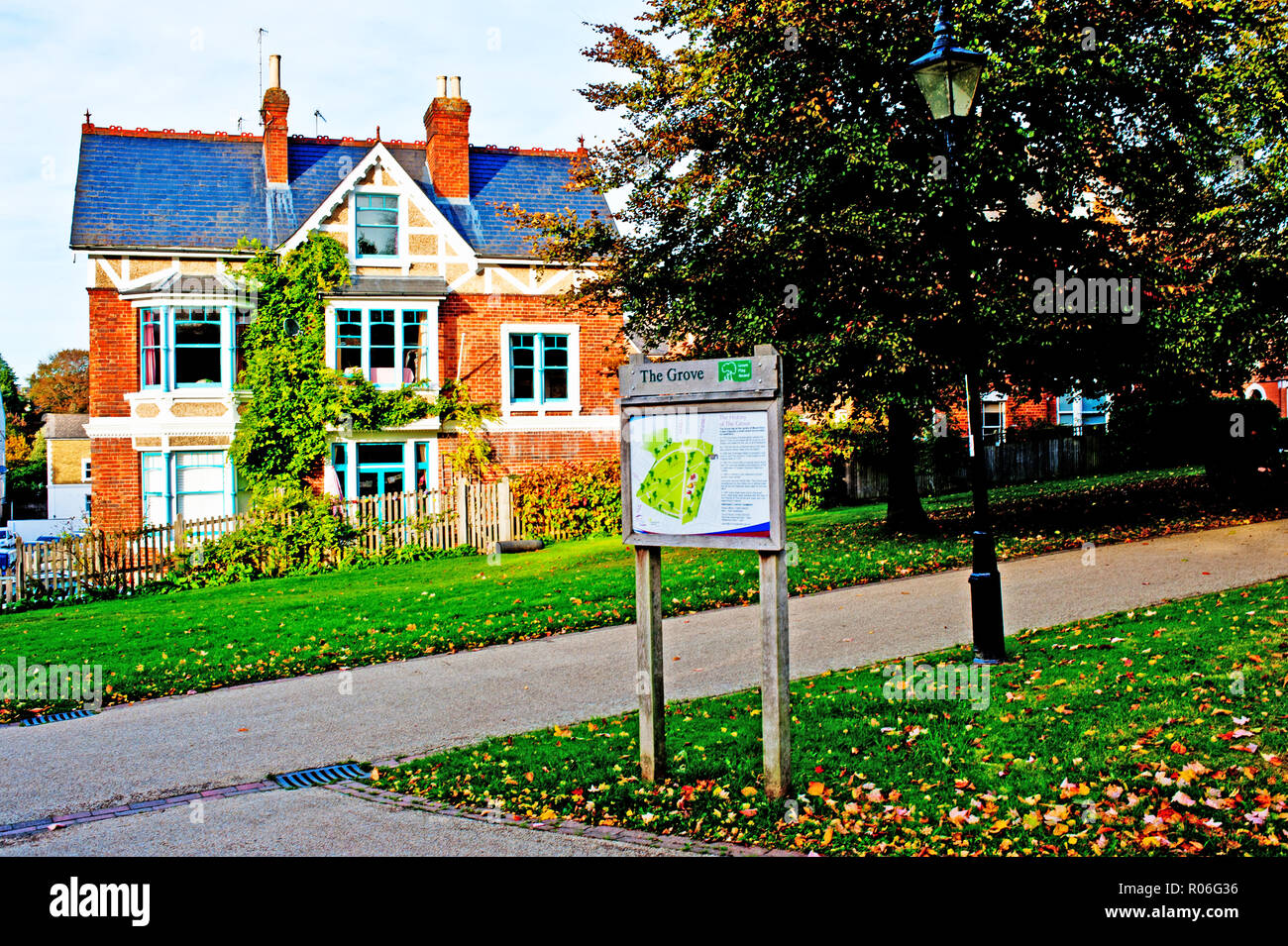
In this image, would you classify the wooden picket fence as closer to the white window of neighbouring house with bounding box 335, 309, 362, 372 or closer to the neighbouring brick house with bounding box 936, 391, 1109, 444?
the white window of neighbouring house with bounding box 335, 309, 362, 372

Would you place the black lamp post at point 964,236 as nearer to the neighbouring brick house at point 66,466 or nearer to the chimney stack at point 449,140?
the chimney stack at point 449,140

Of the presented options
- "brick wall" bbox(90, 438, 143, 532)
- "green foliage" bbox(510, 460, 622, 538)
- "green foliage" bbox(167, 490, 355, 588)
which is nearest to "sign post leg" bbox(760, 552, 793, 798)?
"green foliage" bbox(167, 490, 355, 588)

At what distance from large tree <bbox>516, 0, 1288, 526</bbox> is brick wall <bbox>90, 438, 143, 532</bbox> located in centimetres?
1494

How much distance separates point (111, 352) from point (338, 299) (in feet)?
17.9

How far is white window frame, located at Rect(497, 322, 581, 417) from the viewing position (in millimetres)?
26984

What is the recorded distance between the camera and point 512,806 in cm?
631

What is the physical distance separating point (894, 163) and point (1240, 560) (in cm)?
725

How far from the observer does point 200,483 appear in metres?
25.2

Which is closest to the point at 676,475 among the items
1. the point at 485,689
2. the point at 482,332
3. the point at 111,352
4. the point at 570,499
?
the point at 485,689

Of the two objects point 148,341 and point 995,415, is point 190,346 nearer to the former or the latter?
point 148,341

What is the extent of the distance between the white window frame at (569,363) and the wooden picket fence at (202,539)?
2.96 m

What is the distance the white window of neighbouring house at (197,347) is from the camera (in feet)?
81.8

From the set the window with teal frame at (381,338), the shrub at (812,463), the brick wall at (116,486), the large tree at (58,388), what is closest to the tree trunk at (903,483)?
the shrub at (812,463)
